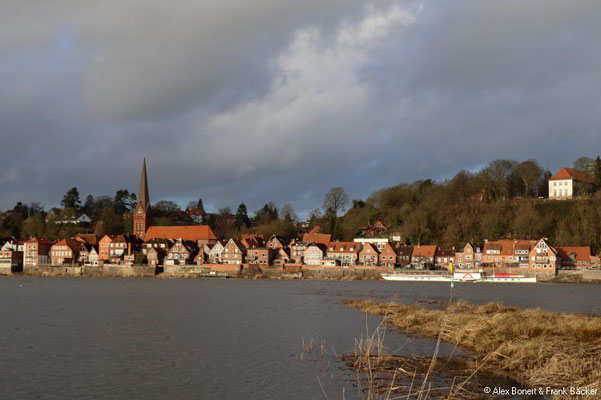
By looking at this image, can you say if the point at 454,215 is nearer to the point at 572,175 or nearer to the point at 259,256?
the point at 572,175

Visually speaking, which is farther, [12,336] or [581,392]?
[12,336]

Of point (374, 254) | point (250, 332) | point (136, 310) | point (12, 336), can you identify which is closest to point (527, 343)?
point (250, 332)

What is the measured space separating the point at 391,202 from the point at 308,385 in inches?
4336

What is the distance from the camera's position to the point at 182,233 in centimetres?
12512

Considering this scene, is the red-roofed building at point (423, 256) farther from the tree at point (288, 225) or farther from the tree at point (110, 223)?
the tree at point (110, 223)

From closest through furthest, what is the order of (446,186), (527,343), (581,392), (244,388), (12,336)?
1. (581,392)
2. (244,388)
3. (527,343)
4. (12,336)
5. (446,186)

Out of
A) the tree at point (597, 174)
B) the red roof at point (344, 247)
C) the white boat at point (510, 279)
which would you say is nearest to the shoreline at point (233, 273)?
the white boat at point (510, 279)

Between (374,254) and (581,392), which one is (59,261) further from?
(581,392)

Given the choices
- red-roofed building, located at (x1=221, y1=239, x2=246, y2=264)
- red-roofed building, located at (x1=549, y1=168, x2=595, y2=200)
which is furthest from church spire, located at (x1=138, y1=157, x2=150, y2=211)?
red-roofed building, located at (x1=549, y1=168, x2=595, y2=200)

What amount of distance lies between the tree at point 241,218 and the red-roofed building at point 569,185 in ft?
220

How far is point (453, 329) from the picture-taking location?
84.3 feet

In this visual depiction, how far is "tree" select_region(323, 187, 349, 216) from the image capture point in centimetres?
13062

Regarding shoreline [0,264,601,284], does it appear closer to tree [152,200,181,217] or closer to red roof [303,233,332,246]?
red roof [303,233,332,246]

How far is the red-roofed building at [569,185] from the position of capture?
11406cm
